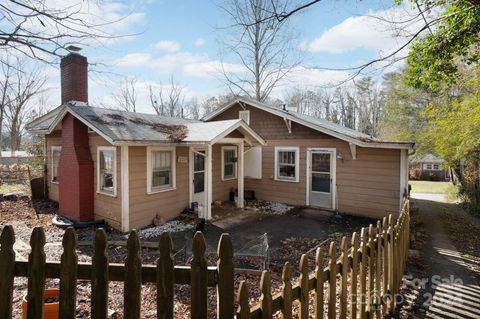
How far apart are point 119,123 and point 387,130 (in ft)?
83.1

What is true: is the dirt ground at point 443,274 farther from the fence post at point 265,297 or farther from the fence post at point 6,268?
the fence post at point 6,268

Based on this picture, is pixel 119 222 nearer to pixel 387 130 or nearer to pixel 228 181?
pixel 228 181

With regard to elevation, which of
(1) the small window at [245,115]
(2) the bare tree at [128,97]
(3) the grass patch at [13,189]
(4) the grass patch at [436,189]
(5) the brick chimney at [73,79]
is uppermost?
(2) the bare tree at [128,97]

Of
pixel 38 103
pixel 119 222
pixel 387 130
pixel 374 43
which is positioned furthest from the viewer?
pixel 38 103

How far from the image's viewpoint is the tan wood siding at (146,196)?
8.53m

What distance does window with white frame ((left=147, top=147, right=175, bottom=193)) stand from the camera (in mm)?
9023

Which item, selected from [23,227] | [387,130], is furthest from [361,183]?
[387,130]

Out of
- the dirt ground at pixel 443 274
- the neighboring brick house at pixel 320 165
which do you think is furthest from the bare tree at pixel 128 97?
the dirt ground at pixel 443 274

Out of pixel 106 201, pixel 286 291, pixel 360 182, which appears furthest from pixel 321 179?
pixel 286 291

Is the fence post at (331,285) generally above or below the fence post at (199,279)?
below

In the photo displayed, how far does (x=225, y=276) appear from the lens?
67.5 inches

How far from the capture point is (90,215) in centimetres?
933

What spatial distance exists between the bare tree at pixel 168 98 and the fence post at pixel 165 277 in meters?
43.1

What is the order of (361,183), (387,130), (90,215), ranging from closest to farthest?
(90,215), (361,183), (387,130)
